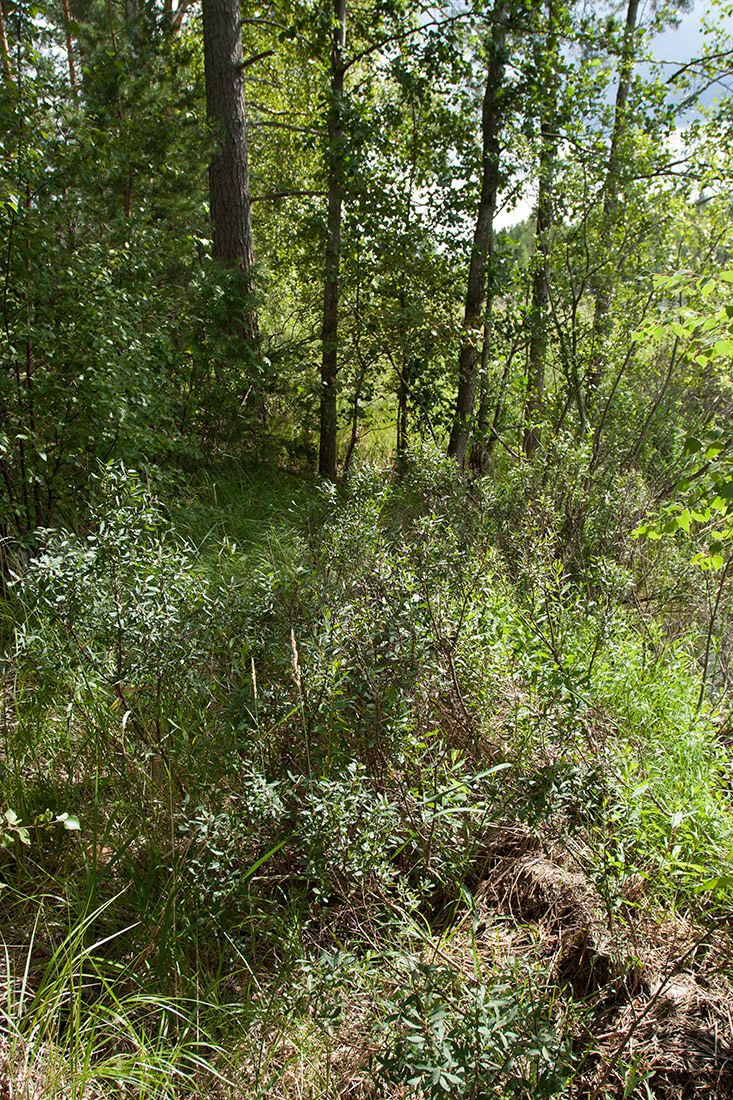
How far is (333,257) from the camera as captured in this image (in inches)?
261

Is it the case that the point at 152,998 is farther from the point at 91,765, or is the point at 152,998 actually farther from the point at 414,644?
the point at 414,644

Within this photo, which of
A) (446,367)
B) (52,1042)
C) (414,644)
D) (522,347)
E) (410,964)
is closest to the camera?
(410,964)

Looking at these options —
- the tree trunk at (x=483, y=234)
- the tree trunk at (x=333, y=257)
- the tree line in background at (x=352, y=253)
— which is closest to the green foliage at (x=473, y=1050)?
the tree line in background at (x=352, y=253)

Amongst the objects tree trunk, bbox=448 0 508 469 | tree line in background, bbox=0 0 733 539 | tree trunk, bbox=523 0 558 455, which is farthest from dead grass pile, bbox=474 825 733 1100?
tree trunk, bbox=448 0 508 469

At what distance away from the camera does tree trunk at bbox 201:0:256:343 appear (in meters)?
6.20

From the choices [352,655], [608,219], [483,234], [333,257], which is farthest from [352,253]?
[352,655]

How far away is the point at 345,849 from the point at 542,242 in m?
5.05

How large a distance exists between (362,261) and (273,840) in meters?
5.97

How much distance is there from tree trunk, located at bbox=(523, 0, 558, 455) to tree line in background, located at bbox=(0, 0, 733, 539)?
36 millimetres

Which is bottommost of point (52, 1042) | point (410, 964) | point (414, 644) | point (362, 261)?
point (52, 1042)

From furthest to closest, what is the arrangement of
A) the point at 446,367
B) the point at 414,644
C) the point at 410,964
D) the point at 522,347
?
the point at 446,367
the point at 522,347
the point at 414,644
the point at 410,964

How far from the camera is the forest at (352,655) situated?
1.78 m

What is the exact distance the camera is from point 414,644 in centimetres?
236

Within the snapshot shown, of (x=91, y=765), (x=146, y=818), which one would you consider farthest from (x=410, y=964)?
(x=91, y=765)
